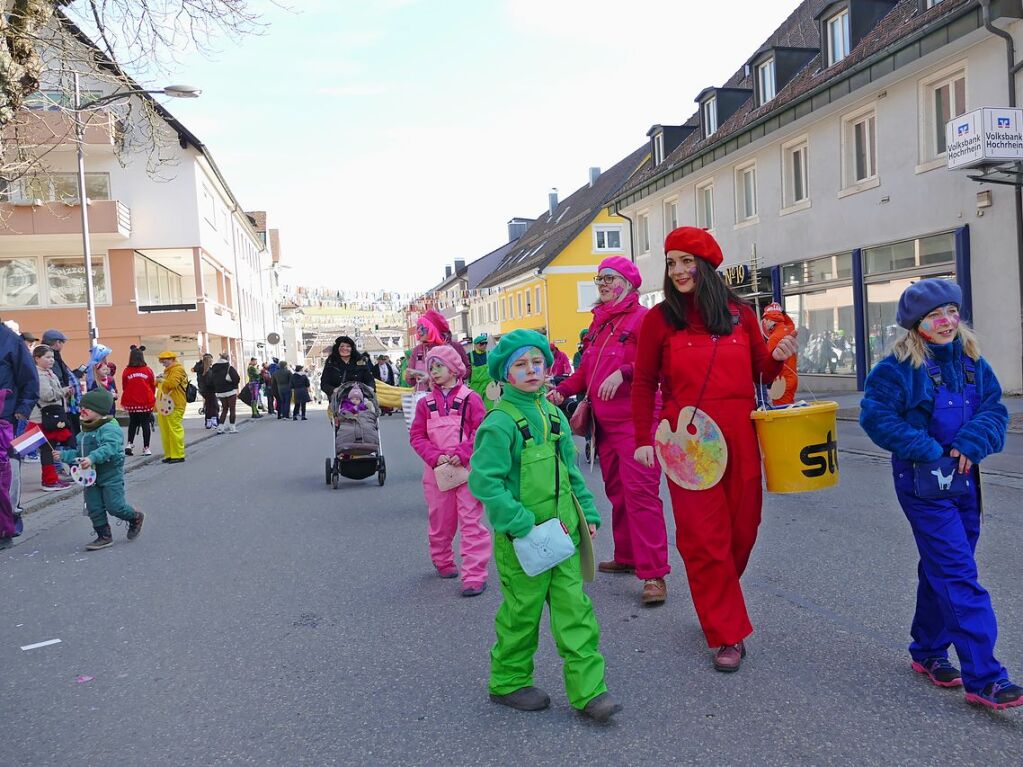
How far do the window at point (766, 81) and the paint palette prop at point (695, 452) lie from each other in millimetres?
21268

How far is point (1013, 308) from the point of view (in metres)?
15.0

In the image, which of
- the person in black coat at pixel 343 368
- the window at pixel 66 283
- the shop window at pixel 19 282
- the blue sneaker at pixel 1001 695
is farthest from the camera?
the window at pixel 66 283

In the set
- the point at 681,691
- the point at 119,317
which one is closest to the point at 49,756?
the point at 681,691

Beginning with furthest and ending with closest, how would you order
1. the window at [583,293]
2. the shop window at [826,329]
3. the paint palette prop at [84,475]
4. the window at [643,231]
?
the window at [583,293], the window at [643,231], the shop window at [826,329], the paint palette prop at [84,475]

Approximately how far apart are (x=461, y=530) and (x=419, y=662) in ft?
4.73

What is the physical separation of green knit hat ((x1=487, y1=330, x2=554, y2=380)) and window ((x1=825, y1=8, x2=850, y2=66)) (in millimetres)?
18755

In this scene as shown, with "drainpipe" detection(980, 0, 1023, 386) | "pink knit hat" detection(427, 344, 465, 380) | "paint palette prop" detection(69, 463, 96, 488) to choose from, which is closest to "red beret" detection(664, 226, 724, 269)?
"pink knit hat" detection(427, 344, 465, 380)

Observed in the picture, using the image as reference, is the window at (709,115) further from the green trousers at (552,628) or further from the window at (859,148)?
the green trousers at (552,628)

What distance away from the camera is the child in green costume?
3439 millimetres

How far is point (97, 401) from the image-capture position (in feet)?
23.4

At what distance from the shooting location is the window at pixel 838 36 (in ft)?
64.5

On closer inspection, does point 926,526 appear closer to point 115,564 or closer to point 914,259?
point 115,564

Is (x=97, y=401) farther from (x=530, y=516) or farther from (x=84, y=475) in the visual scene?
(x=530, y=516)

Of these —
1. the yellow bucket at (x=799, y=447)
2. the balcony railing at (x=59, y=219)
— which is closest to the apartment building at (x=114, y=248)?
the balcony railing at (x=59, y=219)
